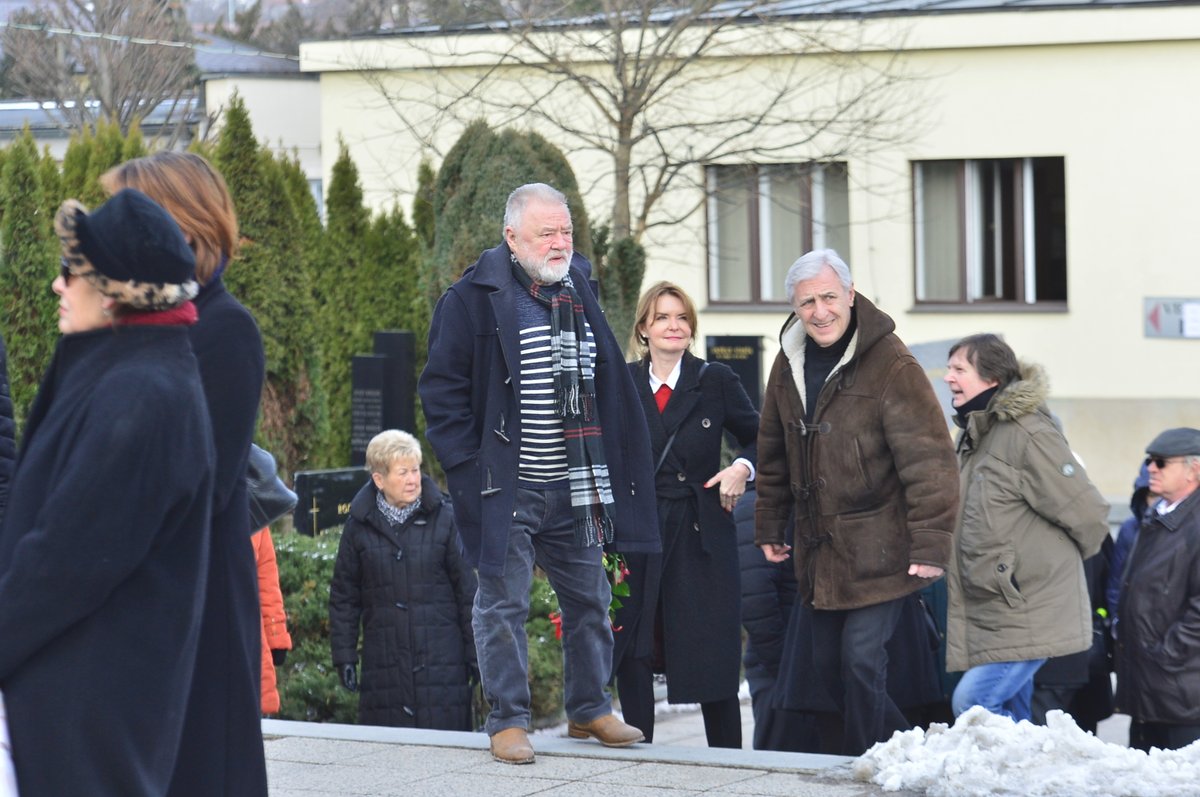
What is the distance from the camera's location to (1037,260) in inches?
839

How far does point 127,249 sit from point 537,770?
3040 mm

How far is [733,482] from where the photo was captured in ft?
21.6

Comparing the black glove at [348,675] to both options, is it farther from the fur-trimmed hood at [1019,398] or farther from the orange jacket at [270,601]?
the fur-trimmed hood at [1019,398]

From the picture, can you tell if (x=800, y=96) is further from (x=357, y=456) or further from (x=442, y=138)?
(x=357, y=456)

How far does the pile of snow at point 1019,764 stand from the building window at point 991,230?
16.3 metres

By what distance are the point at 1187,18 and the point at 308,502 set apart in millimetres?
13095

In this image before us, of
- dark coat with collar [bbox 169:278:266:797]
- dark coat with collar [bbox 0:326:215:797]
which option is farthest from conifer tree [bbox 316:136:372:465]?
dark coat with collar [bbox 0:326:215:797]

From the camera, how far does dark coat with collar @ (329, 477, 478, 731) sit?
753cm

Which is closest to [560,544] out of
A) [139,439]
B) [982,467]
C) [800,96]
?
[982,467]

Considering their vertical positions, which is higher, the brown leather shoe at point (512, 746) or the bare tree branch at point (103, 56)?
the bare tree branch at point (103, 56)

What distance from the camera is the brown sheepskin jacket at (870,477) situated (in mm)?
5863

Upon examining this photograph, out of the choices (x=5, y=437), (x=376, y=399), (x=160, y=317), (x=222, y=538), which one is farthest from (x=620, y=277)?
(x=160, y=317)

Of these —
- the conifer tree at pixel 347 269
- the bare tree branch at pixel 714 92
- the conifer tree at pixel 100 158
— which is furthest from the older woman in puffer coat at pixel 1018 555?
the conifer tree at pixel 347 269

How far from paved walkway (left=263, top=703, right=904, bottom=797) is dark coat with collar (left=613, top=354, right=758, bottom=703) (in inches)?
22.5
